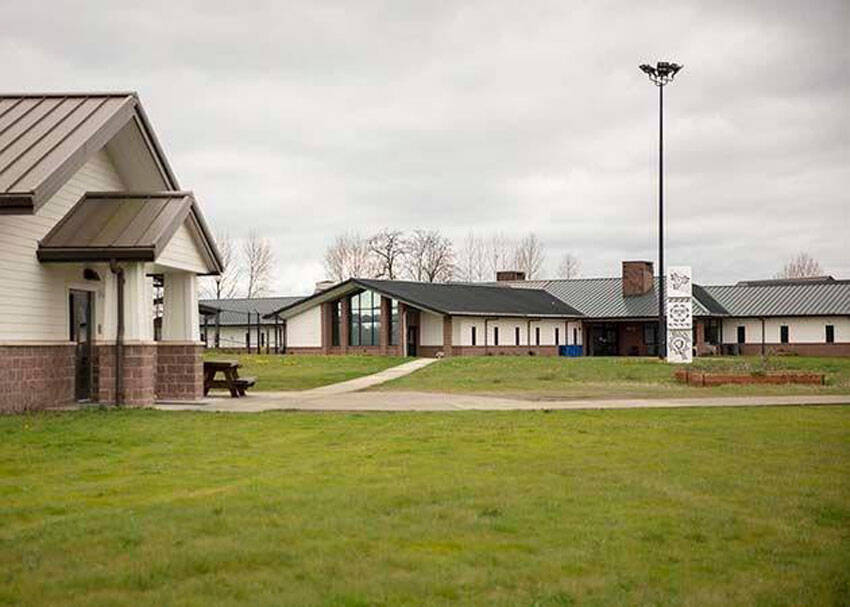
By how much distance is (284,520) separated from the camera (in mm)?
8156

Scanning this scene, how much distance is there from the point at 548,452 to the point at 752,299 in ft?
204

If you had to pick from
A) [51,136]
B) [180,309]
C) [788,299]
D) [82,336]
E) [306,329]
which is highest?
[51,136]

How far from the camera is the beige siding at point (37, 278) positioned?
60.7ft

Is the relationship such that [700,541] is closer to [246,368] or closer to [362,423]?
[362,423]

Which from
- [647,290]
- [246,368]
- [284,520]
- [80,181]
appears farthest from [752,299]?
[284,520]

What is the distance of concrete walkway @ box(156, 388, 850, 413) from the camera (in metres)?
19.9

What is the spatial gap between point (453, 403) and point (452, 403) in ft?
0.06

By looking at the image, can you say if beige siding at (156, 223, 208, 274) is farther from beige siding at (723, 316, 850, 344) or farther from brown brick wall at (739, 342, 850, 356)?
beige siding at (723, 316, 850, 344)

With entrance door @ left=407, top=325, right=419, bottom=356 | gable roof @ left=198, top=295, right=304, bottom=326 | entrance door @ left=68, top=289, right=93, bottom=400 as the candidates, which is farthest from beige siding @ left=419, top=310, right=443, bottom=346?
entrance door @ left=68, top=289, right=93, bottom=400

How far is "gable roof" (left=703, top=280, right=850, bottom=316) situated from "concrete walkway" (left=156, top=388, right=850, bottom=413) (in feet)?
155

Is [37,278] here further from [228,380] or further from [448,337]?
[448,337]

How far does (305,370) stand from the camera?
127 feet

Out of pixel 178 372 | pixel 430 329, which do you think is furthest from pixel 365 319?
pixel 178 372

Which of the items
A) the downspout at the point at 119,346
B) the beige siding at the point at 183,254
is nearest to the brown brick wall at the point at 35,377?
the downspout at the point at 119,346
